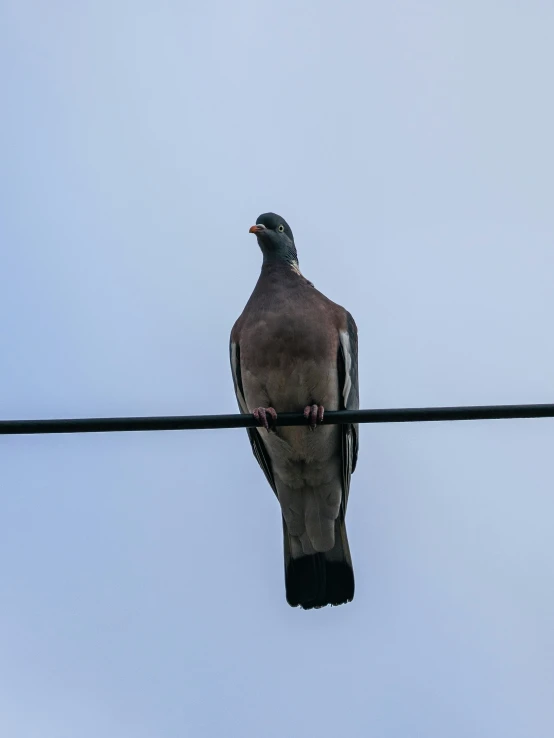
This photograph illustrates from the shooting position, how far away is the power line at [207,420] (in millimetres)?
3650

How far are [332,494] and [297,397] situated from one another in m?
0.77

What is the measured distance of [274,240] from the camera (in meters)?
6.33

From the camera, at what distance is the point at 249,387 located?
571 centimetres

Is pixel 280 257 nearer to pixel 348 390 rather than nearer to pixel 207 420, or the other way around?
pixel 348 390

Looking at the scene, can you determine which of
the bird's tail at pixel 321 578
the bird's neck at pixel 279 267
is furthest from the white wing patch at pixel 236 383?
the bird's tail at pixel 321 578

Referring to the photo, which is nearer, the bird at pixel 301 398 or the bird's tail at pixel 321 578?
the bird at pixel 301 398

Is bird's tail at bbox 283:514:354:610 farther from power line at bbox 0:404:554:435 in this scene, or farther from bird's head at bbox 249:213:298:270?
power line at bbox 0:404:554:435

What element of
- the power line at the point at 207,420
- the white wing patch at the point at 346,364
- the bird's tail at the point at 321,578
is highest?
the white wing patch at the point at 346,364

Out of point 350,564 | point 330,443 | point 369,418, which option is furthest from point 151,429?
point 350,564

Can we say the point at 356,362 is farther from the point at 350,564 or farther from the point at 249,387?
the point at 350,564

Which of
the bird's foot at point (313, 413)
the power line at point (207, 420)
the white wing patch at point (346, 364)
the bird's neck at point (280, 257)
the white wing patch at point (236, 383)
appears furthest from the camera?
the bird's neck at point (280, 257)

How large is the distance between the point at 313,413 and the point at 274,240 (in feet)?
5.25

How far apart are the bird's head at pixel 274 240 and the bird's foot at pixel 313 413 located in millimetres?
1166

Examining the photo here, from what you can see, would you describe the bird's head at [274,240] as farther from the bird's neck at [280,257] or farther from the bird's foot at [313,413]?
the bird's foot at [313,413]
